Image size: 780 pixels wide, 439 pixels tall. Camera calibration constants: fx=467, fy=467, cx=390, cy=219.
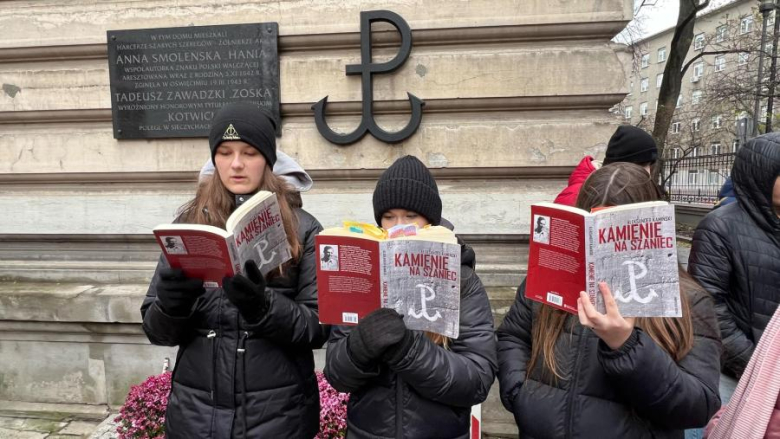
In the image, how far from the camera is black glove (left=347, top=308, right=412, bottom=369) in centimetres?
131

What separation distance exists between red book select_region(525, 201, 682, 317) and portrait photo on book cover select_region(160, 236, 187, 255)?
105cm

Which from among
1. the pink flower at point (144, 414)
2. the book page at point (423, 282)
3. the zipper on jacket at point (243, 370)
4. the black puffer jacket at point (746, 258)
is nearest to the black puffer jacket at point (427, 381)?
the book page at point (423, 282)

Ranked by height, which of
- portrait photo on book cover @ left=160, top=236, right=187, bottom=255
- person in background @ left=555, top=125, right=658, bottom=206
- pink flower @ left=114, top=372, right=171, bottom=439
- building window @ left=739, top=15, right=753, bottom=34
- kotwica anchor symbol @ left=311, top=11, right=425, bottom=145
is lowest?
pink flower @ left=114, top=372, right=171, bottom=439

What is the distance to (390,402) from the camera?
1512 millimetres

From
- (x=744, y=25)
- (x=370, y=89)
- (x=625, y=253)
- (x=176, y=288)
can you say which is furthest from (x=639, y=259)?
(x=744, y=25)

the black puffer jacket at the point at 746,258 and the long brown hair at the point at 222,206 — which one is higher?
the long brown hair at the point at 222,206

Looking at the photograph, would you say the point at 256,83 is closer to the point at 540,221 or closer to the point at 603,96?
the point at 603,96

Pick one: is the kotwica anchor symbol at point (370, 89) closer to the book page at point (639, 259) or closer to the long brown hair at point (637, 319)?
the long brown hair at point (637, 319)

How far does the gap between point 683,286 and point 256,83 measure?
9.50 ft

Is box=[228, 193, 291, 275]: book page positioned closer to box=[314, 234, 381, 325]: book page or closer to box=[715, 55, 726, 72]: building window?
box=[314, 234, 381, 325]: book page

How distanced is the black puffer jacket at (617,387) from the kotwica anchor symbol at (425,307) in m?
0.40

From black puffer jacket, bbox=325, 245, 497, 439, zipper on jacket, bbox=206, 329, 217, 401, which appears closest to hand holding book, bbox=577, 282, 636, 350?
black puffer jacket, bbox=325, 245, 497, 439

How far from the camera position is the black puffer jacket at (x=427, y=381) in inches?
55.5

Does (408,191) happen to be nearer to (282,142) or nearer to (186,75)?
(282,142)
